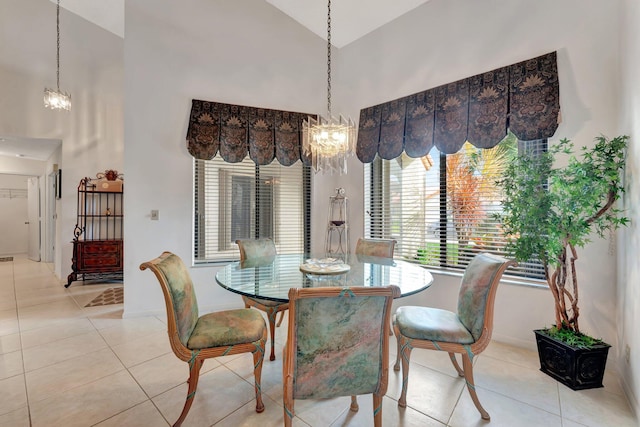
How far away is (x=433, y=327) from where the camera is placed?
1.82 meters

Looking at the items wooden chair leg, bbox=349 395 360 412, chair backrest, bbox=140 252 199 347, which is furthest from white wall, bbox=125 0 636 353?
chair backrest, bbox=140 252 199 347

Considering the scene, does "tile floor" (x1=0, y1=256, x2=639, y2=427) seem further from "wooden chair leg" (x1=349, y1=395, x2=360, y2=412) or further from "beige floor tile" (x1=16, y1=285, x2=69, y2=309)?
"beige floor tile" (x1=16, y1=285, x2=69, y2=309)

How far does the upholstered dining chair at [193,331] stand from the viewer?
5.20 feet

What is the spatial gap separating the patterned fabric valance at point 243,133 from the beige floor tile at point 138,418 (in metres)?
2.60

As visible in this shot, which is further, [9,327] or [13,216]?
[13,216]

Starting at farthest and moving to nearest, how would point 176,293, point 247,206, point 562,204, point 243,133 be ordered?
point 247,206
point 243,133
point 562,204
point 176,293

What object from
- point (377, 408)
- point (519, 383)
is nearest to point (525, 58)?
point (519, 383)

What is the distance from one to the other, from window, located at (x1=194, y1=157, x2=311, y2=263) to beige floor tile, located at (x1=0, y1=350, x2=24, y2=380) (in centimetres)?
170

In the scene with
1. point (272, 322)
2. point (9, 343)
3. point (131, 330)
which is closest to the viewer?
point (272, 322)

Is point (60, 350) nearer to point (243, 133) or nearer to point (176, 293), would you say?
point (176, 293)

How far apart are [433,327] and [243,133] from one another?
308 cm

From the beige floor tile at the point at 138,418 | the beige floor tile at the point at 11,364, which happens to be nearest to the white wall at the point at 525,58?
the beige floor tile at the point at 138,418

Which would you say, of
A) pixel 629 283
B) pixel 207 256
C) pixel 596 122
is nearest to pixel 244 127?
pixel 207 256

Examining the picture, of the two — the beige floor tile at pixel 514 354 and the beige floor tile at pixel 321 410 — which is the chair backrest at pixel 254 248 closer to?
the beige floor tile at pixel 321 410
